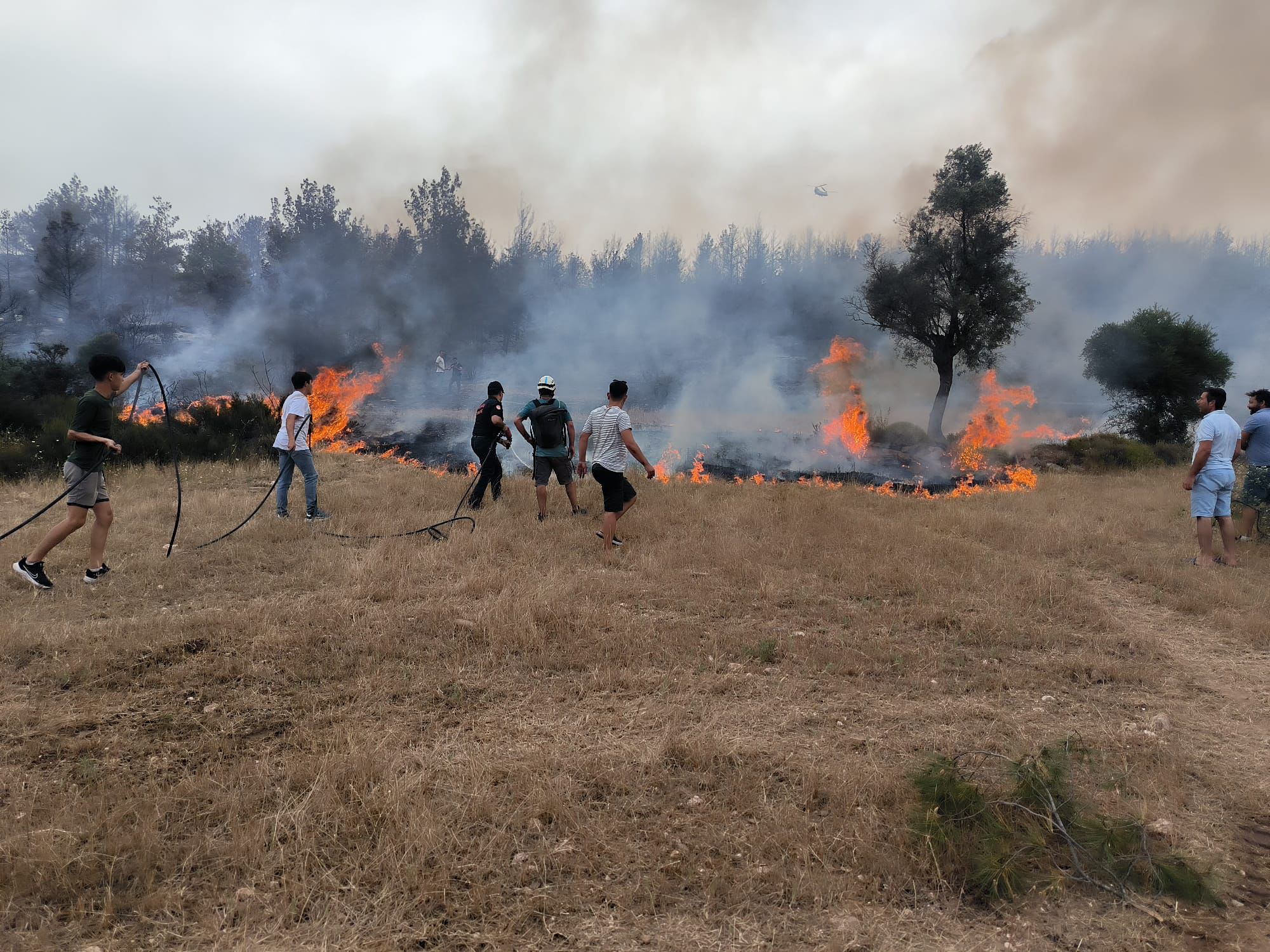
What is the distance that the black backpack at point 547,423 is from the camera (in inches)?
344

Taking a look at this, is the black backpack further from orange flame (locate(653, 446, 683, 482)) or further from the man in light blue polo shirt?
the man in light blue polo shirt

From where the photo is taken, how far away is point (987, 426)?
2072 centimetres

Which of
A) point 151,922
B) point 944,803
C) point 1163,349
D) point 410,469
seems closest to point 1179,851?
point 944,803

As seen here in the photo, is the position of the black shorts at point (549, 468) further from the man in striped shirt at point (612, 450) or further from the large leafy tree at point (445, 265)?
the large leafy tree at point (445, 265)

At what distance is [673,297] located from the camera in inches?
1417

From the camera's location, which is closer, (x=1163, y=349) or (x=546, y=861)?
(x=546, y=861)

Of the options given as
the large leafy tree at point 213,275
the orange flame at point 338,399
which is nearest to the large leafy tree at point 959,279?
the orange flame at point 338,399

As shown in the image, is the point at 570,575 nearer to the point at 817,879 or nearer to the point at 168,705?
the point at 168,705

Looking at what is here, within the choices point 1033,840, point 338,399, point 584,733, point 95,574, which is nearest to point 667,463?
point 95,574

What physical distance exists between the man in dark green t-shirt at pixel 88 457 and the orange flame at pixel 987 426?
17.2 m

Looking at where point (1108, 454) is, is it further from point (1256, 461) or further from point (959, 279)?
point (1256, 461)

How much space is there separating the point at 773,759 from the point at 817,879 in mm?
919

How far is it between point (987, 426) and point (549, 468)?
55.4 feet

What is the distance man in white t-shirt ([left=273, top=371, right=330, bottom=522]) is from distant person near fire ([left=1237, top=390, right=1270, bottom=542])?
11.7m
